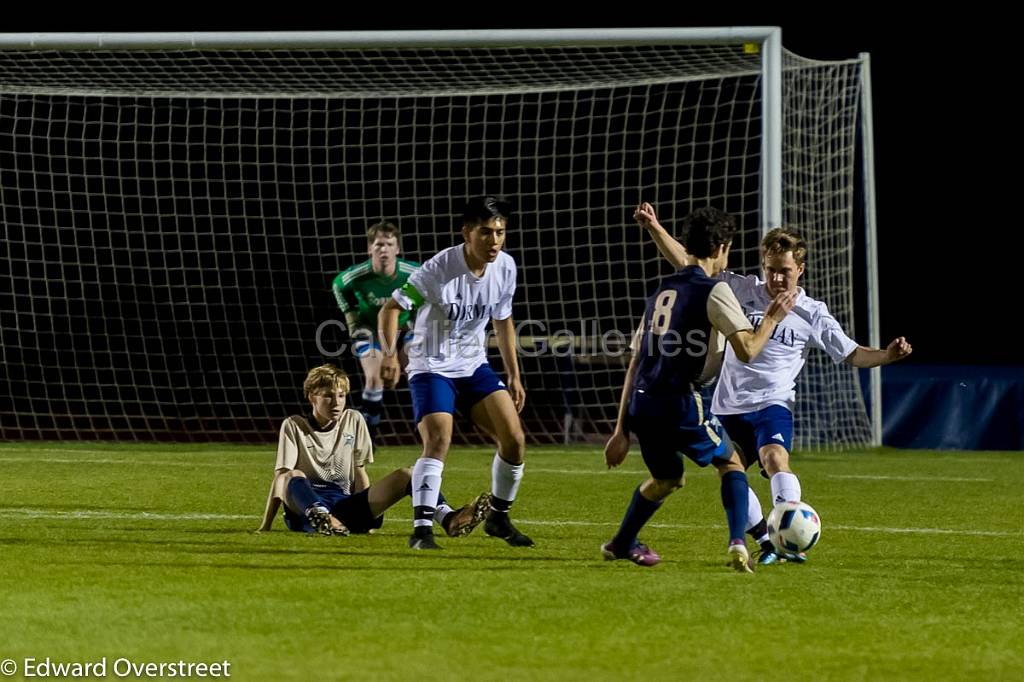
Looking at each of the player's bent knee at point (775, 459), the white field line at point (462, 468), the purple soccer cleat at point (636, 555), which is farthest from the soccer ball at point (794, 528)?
the white field line at point (462, 468)

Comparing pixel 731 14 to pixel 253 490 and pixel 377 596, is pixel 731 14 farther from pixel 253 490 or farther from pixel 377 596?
pixel 377 596

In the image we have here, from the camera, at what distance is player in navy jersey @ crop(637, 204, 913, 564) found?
20.8 ft

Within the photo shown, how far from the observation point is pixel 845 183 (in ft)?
46.4

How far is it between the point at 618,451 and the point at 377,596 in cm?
123

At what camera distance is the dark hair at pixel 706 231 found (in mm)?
5789

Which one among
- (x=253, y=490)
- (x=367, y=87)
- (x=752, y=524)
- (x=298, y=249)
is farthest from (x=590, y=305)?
(x=752, y=524)

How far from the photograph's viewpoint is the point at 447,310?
6836 millimetres

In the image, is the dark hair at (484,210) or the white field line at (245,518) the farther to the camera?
the white field line at (245,518)

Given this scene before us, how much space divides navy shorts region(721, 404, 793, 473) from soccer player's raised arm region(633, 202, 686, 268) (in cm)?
73

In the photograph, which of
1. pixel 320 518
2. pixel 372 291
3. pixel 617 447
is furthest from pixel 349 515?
pixel 372 291

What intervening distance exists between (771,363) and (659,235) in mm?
753

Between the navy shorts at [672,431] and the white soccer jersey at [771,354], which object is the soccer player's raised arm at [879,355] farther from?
the navy shorts at [672,431]

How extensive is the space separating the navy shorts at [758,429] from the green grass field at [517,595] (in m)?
0.47

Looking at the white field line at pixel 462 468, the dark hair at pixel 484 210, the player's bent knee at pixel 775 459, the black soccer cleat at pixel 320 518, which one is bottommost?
the white field line at pixel 462 468
